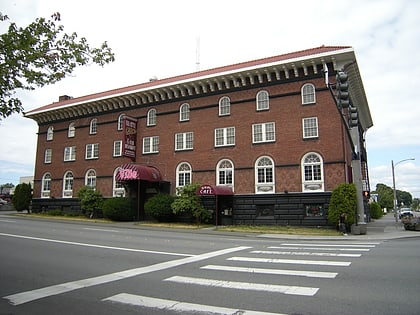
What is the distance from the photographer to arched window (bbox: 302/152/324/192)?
25969mm

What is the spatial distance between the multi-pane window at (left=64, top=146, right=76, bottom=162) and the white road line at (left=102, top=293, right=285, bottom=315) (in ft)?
116

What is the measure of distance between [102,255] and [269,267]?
552cm

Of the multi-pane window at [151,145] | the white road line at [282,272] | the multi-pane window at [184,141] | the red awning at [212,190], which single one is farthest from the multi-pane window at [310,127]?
the white road line at [282,272]

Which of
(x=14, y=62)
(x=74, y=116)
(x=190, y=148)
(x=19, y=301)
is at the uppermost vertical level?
(x=74, y=116)

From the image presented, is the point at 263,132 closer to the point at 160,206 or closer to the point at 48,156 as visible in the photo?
the point at 160,206

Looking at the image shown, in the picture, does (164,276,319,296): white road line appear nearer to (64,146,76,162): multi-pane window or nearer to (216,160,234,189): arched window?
(216,160,234,189): arched window

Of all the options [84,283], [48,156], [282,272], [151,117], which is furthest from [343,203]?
[48,156]

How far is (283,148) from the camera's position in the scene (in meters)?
27.4

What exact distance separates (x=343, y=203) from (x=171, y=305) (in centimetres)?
1930

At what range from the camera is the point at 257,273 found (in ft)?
28.7

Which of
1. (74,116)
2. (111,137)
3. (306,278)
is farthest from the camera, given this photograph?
(74,116)

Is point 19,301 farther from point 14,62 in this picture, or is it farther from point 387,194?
point 387,194

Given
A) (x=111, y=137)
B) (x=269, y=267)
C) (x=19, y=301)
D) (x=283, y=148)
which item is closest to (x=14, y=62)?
(x=19, y=301)

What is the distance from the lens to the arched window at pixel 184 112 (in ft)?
107
